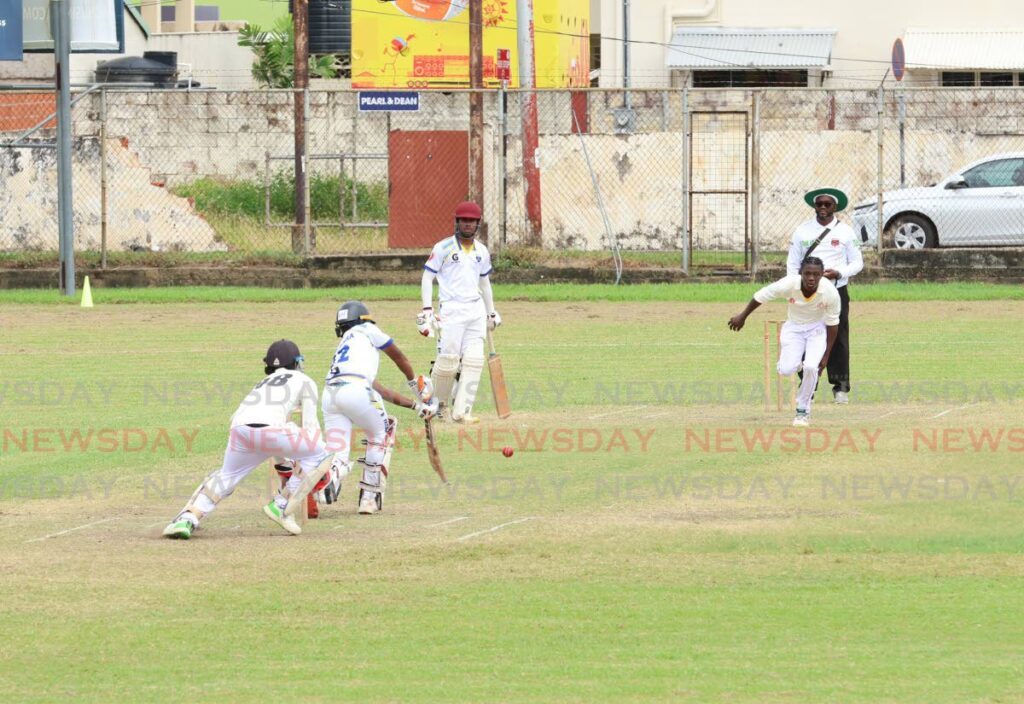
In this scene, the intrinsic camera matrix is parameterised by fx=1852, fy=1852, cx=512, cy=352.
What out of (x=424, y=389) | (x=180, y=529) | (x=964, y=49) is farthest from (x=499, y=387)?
(x=964, y=49)

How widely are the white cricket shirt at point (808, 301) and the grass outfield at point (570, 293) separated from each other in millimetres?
10905

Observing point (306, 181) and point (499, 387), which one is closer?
point (499, 387)

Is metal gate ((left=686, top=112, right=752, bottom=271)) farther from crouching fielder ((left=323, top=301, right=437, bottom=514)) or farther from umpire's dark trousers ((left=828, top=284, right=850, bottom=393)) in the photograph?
crouching fielder ((left=323, top=301, right=437, bottom=514))

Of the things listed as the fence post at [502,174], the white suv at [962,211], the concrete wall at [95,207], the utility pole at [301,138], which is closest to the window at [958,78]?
the white suv at [962,211]

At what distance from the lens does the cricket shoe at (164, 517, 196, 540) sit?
38.3 feet

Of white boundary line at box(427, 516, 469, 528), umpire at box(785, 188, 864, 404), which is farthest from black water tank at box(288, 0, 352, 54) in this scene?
white boundary line at box(427, 516, 469, 528)

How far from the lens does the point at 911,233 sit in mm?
30156

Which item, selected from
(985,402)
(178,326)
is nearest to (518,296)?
(178,326)

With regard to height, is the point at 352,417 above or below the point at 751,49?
below

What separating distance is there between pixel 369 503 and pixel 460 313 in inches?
177

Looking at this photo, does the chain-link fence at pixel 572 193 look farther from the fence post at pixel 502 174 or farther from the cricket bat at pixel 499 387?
the cricket bat at pixel 499 387

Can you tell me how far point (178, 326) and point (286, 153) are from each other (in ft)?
51.5
